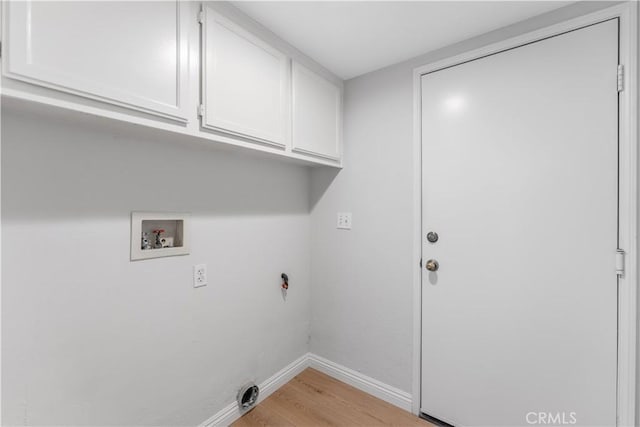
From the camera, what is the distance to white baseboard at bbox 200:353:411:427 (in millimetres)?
1646

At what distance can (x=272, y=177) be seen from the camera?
1.96m

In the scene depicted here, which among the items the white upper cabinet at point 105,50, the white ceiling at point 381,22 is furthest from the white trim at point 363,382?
the white ceiling at point 381,22

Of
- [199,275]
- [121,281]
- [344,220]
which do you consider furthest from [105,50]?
[344,220]

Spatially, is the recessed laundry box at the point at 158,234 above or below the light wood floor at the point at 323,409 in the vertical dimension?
→ above

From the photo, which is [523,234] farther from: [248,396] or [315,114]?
[248,396]

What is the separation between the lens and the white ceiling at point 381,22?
52.5 inches

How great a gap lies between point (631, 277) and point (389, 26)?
1617 mm

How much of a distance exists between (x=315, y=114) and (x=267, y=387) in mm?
1878

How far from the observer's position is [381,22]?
4.76 feet

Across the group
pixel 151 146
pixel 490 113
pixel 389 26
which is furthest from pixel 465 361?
pixel 151 146

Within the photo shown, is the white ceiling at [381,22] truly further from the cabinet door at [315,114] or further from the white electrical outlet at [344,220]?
the white electrical outlet at [344,220]

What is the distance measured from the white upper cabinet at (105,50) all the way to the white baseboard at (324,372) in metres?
1.65

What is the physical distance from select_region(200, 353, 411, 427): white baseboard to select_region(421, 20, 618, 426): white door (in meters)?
0.21

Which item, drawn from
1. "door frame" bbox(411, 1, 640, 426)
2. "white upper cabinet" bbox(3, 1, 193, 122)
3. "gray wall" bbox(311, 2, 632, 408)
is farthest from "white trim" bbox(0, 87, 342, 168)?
"door frame" bbox(411, 1, 640, 426)
